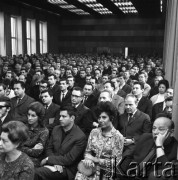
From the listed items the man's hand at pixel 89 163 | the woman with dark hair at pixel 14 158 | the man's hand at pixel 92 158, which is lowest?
the man's hand at pixel 89 163

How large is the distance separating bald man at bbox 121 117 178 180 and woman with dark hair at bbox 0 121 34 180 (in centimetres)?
119

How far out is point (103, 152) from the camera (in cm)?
387

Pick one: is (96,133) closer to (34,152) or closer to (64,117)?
(64,117)

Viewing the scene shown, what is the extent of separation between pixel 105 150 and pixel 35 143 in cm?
108

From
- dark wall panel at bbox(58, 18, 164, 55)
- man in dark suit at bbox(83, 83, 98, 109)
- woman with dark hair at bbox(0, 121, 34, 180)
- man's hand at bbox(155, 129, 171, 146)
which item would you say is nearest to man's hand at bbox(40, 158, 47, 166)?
woman with dark hair at bbox(0, 121, 34, 180)

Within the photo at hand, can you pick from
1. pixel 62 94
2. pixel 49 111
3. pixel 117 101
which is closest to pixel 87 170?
pixel 49 111

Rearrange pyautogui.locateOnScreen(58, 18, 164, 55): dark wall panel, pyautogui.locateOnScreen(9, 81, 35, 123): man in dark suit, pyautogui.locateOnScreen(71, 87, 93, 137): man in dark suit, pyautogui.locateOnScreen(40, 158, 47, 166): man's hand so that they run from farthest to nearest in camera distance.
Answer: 1. pyautogui.locateOnScreen(58, 18, 164, 55): dark wall panel
2. pyautogui.locateOnScreen(9, 81, 35, 123): man in dark suit
3. pyautogui.locateOnScreen(71, 87, 93, 137): man in dark suit
4. pyautogui.locateOnScreen(40, 158, 47, 166): man's hand

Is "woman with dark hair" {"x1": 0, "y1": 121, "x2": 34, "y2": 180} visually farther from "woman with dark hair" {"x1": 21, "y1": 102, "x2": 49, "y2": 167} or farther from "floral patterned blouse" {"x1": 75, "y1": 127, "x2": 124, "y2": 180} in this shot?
"woman with dark hair" {"x1": 21, "y1": 102, "x2": 49, "y2": 167}

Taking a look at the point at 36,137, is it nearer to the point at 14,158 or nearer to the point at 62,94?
the point at 14,158

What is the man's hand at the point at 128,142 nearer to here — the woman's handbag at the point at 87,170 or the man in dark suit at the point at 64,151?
the man in dark suit at the point at 64,151

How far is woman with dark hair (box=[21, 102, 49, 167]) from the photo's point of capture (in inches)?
165

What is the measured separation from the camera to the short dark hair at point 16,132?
2.83 metres

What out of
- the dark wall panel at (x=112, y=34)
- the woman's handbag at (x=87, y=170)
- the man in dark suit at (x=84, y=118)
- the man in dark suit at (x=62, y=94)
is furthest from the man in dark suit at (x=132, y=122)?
the dark wall panel at (x=112, y=34)

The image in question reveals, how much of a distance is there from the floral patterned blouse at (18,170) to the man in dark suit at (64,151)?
107cm
